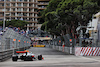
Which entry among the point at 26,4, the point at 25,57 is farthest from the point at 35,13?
the point at 25,57

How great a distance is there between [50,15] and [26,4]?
83612 mm

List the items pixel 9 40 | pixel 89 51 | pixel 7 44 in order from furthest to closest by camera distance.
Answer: pixel 89 51 → pixel 9 40 → pixel 7 44

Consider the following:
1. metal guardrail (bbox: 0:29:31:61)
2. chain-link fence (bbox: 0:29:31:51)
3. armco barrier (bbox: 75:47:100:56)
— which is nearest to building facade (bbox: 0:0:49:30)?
chain-link fence (bbox: 0:29:31:51)

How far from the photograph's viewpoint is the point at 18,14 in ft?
419

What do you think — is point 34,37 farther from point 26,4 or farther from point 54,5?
point 54,5

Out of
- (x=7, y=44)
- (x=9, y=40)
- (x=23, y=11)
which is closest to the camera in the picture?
(x=7, y=44)

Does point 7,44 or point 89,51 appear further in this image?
point 89,51

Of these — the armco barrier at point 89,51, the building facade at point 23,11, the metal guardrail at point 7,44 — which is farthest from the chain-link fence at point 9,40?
the building facade at point 23,11

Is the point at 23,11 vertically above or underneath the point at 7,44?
above

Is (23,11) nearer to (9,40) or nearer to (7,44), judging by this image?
(9,40)

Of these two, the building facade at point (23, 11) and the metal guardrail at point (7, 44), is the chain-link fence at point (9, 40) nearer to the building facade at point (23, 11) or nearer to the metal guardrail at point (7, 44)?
the metal guardrail at point (7, 44)

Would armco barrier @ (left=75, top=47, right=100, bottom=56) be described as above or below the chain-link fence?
below

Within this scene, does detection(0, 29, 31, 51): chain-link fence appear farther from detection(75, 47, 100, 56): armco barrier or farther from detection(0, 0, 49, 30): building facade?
detection(0, 0, 49, 30): building facade

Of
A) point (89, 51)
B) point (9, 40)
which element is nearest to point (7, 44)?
point (9, 40)
